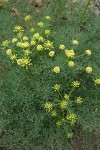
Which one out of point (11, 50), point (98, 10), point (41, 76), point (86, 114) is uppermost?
point (98, 10)

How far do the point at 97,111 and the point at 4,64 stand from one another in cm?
85

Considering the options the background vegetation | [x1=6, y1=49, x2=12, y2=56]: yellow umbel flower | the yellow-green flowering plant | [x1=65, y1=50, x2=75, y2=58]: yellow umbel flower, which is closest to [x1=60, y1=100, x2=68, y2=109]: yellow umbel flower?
the yellow-green flowering plant

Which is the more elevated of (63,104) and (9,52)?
(9,52)

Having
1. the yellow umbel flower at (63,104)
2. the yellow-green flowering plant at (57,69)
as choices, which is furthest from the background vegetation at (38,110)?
the yellow umbel flower at (63,104)

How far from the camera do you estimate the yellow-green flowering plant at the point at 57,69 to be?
2597 millimetres

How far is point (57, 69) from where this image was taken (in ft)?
8.30

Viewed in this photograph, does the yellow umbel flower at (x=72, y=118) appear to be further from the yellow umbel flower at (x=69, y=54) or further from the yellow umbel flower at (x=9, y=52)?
the yellow umbel flower at (x=9, y=52)

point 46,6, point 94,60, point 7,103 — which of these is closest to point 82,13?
point 46,6

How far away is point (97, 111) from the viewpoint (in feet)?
9.02

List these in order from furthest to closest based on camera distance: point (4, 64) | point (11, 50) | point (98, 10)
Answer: point (98, 10)
point (4, 64)
point (11, 50)

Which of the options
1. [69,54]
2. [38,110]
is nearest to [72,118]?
[38,110]

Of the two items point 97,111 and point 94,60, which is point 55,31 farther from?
point 97,111

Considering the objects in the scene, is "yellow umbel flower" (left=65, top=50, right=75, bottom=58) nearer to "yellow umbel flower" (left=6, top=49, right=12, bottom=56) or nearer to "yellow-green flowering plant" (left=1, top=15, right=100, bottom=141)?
"yellow-green flowering plant" (left=1, top=15, right=100, bottom=141)

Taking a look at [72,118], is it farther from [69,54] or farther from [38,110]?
[69,54]
